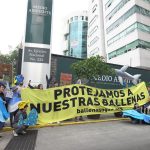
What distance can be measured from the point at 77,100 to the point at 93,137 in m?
3.26

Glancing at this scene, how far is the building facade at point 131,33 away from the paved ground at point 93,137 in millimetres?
38015

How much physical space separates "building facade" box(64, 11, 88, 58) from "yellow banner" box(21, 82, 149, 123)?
91.4 m

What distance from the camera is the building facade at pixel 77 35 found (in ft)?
351

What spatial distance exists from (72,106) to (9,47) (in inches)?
1484

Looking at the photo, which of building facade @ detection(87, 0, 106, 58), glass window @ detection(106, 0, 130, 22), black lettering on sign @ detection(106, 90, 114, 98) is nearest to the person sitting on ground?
black lettering on sign @ detection(106, 90, 114, 98)

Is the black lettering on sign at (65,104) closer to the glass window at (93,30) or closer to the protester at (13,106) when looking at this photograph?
the protester at (13,106)

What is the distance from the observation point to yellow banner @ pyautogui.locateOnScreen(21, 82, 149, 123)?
36.2ft

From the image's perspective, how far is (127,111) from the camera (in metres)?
12.4

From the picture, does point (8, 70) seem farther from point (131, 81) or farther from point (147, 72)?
point (147, 72)

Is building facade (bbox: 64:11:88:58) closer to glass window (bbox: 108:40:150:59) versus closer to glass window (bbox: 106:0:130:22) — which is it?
glass window (bbox: 106:0:130:22)

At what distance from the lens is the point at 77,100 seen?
12000mm

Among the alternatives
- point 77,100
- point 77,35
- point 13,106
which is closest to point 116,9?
point 77,100

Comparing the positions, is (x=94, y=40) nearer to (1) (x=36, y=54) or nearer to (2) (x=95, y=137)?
(1) (x=36, y=54)

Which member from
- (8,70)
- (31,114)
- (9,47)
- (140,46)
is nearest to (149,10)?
(140,46)
